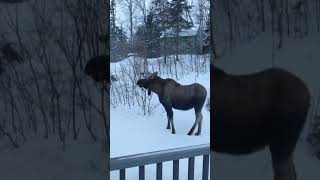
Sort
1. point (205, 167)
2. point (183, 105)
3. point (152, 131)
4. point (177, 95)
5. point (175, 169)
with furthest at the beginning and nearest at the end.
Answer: point (183, 105) < point (177, 95) < point (152, 131) < point (205, 167) < point (175, 169)

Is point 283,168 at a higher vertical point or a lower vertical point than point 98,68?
lower

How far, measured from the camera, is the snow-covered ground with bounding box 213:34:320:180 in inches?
34.3

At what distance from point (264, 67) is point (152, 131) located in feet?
5.63

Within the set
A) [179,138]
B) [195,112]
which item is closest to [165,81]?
[195,112]

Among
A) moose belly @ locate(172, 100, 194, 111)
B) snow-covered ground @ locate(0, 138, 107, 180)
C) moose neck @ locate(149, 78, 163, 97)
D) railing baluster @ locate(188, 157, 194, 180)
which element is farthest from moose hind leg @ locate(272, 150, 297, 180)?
moose belly @ locate(172, 100, 194, 111)

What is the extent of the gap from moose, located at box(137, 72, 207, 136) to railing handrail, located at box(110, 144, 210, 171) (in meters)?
0.79

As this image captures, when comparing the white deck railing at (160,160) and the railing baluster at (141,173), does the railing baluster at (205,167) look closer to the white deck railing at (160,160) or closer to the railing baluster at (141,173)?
the white deck railing at (160,160)

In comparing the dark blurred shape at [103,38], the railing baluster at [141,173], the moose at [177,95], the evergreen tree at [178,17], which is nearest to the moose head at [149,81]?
the moose at [177,95]

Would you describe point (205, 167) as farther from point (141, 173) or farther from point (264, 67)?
point (264, 67)

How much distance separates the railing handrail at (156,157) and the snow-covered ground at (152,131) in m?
0.09

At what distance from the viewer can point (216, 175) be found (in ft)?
3.40

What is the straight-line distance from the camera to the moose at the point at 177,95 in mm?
2773

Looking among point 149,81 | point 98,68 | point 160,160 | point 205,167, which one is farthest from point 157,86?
point 98,68

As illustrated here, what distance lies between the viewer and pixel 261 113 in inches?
38.0
